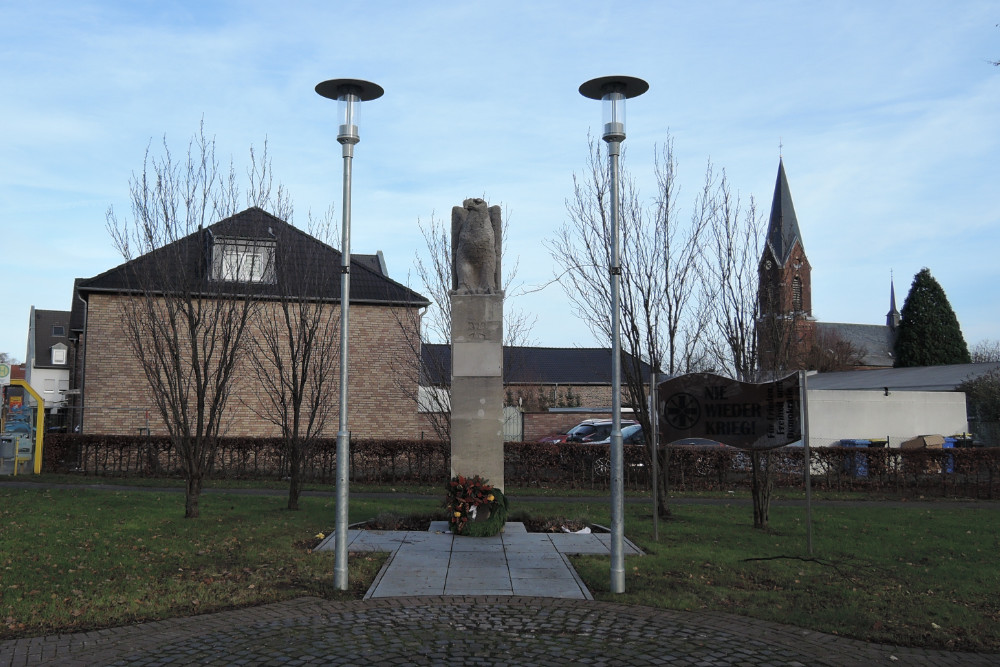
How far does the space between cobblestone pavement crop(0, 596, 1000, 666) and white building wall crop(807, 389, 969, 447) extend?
2115cm

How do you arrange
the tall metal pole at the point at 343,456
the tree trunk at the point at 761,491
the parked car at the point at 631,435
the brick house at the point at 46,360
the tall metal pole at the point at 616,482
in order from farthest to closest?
the brick house at the point at 46,360, the parked car at the point at 631,435, the tree trunk at the point at 761,491, the tall metal pole at the point at 343,456, the tall metal pole at the point at 616,482

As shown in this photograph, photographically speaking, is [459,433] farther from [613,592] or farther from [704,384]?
[613,592]

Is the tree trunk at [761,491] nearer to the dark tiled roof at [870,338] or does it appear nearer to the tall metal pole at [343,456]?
the tall metal pole at [343,456]

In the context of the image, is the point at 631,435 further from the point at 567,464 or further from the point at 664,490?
the point at 664,490

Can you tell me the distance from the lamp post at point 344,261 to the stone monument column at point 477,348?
350 cm

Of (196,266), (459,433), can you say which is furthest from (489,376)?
(196,266)

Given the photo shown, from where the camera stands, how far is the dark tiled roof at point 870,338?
8424 cm

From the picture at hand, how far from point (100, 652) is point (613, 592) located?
182 inches

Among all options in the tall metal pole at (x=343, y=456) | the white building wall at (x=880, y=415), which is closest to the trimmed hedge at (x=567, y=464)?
the white building wall at (x=880, y=415)

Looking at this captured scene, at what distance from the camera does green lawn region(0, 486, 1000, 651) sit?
23.8 ft

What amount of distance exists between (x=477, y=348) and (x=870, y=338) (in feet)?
280

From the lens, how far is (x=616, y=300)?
8.30m

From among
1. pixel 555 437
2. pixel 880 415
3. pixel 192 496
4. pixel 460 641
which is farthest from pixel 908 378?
pixel 460 641

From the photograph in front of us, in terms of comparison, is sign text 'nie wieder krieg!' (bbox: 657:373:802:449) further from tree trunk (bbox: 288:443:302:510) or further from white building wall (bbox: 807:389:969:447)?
white building wall (bbox: 807:389:969:447)
